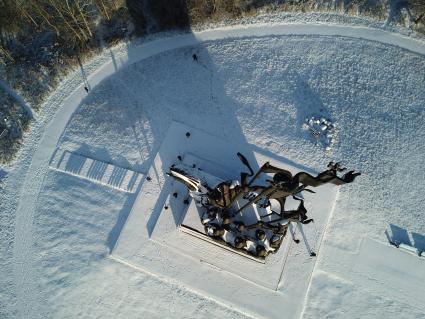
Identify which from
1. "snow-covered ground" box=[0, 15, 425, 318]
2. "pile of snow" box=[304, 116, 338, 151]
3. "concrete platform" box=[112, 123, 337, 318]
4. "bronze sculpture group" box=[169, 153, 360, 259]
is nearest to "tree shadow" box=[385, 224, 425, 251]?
"snow-covered ground" box=[0, 15, 425, 318]

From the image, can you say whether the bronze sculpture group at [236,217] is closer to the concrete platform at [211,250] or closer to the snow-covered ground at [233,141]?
the concrete platform at [211,250]

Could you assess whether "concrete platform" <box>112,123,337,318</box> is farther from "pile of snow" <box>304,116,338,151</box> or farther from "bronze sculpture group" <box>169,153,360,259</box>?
"pile of snow" <box>304,116,338,151</box>

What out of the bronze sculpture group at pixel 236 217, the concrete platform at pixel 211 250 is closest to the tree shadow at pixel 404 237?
the concrete platform at pixel 211 250

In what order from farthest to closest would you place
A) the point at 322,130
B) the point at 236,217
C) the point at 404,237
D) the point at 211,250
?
the point at 322,130 < the point at 404,237 < the point at 211,250 < the point at 236,217

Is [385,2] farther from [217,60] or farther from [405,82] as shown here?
[217,60]

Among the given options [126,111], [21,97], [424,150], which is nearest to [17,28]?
[21,97]

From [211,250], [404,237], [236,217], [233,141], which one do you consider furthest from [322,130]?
[211,250]

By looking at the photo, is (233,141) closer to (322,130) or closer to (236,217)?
(236,217)

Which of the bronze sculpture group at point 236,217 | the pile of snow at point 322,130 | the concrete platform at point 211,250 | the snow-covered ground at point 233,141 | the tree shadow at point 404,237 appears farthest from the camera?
the pile of snow at point 322,130
